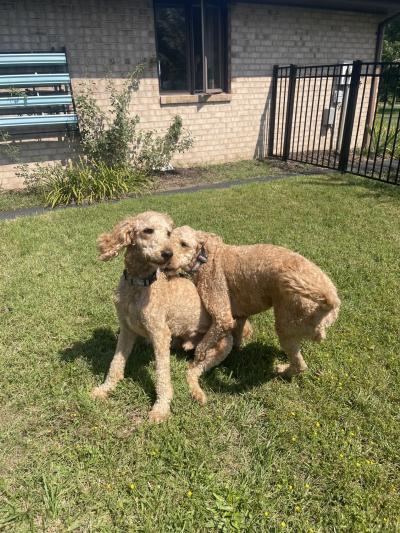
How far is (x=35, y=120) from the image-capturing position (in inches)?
298

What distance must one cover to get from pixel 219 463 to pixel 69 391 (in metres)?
1.25

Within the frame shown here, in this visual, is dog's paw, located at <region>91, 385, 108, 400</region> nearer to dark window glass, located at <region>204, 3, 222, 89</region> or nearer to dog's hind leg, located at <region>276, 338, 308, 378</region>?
dog's hind leg, located at <region>276, 338, 308, 378</region>

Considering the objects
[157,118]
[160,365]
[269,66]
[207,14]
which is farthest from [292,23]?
[160,365]

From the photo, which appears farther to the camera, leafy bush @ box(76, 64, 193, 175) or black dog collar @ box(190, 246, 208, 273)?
leafy bush @ box(76, 64, 193, 175)

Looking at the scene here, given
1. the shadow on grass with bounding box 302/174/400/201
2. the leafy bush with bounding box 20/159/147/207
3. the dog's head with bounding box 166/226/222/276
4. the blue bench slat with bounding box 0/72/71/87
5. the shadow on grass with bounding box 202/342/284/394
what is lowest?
the shadow on grass with bounding box 202/342/284/394

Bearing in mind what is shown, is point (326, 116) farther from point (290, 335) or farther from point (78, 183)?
point (290, 335)

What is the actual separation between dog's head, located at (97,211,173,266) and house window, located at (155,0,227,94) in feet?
26.3

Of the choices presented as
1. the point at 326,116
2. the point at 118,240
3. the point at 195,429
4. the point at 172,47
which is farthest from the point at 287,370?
the point at 326,116

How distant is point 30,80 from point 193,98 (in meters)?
3.82

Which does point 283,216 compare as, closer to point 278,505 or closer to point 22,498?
point 278,505

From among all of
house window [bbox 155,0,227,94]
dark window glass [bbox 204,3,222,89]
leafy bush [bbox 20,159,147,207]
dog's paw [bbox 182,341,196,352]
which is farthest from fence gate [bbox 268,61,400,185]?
dog's paw [bbox 182,341,196,352]

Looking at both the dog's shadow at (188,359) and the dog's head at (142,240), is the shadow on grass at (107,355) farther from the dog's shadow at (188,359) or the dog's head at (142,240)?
the dog's head at (142,240)

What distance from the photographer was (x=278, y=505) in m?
2.02

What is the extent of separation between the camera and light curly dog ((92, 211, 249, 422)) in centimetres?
234
